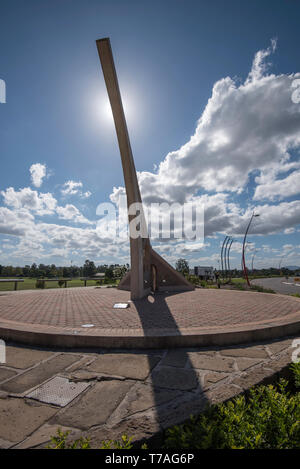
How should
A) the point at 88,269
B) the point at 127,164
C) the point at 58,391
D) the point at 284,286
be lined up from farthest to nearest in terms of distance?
the point at 88,269, the point at 284,286, the point at 127,164, the point at 58,391

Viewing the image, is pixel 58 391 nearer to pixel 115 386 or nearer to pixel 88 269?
pixel 115 386

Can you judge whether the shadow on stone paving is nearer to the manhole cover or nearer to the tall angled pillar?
the manhole cover

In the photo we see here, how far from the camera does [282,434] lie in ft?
5.50

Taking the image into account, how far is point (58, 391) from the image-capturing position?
2.58 m

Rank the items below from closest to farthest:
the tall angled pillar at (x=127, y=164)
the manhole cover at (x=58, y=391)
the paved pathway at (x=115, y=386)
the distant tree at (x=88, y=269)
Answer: the paved pathway at (x=115, y=386) < the manhole cover at (x=58, y=391) < the tall angled pillar at (x=127, y=164) < the distant tree at (x=88, y=269)

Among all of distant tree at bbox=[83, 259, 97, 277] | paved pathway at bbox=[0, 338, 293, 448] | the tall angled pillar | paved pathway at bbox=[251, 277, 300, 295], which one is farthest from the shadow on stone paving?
distant tree at bbox=[83, 259, 97, 277]

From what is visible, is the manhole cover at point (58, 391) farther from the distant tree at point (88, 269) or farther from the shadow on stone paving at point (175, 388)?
the distant tree at point (88, 269)

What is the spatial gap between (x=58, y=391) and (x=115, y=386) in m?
0.65

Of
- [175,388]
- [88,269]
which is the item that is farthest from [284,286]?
[88,269]

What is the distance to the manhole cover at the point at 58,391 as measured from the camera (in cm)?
241

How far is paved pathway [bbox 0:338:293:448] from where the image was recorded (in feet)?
6.42

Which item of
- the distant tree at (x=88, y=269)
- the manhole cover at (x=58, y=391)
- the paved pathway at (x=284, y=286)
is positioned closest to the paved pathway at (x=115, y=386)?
the manhole cover at (x=58, y=391)

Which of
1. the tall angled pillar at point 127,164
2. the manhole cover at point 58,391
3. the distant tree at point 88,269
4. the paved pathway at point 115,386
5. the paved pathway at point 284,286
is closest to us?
the paved pathway at point 115,386

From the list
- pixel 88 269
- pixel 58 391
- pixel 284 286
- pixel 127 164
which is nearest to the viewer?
pixel 58 391
